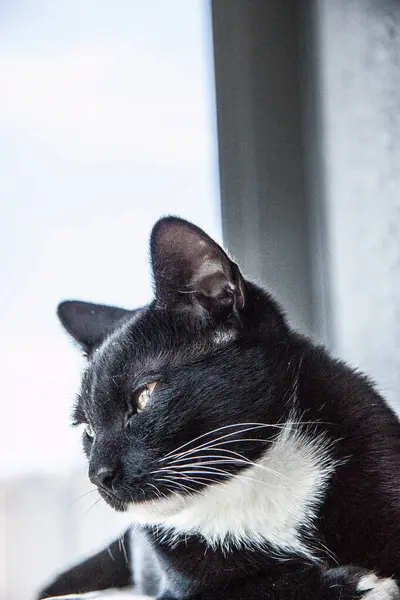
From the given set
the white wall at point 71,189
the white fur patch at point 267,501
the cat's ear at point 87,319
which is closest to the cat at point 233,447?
the white fur patch at point 267,501

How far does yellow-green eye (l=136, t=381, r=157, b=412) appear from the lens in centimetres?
100

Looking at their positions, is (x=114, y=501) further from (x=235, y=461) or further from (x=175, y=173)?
(x=175, y=173)

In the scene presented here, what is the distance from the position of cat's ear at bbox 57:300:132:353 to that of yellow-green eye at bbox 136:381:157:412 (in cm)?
21

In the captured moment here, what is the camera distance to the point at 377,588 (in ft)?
2.96

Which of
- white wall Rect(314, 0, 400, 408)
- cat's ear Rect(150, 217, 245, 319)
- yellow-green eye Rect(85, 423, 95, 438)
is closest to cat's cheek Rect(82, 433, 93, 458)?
yellow-green eye Rect(85, 423, 95, 438)

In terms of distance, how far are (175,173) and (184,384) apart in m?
0.67

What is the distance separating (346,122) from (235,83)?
0.22 meters

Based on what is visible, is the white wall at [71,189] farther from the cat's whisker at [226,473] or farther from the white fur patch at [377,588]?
the white fur patch at [377,588]

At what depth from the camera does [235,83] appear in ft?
5.09

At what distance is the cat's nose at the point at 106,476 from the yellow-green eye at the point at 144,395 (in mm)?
81

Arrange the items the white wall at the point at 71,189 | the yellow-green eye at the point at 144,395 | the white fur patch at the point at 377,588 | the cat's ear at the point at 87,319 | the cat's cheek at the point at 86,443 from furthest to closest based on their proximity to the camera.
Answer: the white wall at the point at 71,189
the cat's ear at the point at 87,319
the cat's cheek at the point at 86,443
the yellow-green eye at the point at 144,395
the white fur patch at the point at 377,588

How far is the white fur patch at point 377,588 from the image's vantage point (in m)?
0.90

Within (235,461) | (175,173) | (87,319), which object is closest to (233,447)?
(235,461)

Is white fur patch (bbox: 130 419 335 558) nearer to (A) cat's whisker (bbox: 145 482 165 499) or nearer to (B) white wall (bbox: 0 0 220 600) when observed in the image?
(A) cat's whisker (bbox: 145 482 165 499)
